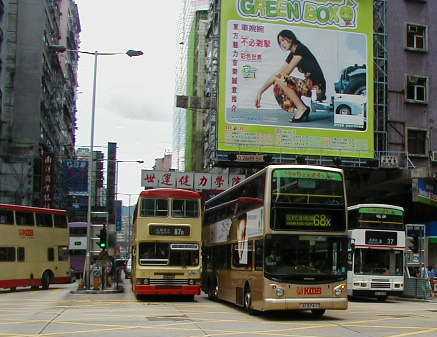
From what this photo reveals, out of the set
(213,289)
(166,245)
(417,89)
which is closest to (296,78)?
(417,89)

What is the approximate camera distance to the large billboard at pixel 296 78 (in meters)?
34.2

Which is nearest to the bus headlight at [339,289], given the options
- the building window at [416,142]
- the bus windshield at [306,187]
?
the bus windshield at [306,187]

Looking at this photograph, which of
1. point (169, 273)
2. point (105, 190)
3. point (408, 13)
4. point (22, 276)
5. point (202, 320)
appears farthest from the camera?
point (105, 190)

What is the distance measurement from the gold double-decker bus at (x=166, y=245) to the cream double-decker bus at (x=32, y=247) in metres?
10.0

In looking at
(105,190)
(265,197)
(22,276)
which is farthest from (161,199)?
(105,190)

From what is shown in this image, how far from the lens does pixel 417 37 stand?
4053 centimetres

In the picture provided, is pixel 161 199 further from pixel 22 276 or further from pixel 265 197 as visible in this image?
pixel 22 276

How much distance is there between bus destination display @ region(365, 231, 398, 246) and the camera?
26547 millimetres

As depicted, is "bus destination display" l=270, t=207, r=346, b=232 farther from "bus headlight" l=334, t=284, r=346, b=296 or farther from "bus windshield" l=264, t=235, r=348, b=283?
"bus headlight" l=334, t=284, r=346, b=296

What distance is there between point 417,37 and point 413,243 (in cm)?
1544

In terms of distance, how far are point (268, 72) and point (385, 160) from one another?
773 cm

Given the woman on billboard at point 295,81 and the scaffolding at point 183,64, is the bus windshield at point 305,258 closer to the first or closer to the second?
the woman on billboard at point 295,81

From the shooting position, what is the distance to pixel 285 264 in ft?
55.2

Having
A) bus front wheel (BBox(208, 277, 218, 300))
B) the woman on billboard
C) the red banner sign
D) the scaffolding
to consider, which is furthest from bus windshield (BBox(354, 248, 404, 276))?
the scaffolding
